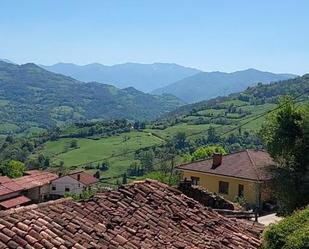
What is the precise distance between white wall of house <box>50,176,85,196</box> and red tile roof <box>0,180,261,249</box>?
262ft

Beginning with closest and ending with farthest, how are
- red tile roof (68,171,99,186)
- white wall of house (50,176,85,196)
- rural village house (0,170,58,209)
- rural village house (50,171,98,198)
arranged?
rural village house (0,170,58,209)
rural village house (50,171,98,198)
white wall of house (50,176,85,196)
red tile roof (68,171,99,186)

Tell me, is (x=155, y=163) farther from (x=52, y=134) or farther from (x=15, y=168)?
(x=52, y=134)

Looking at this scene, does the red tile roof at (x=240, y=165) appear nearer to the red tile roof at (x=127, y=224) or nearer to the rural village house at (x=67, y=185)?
the red tile roof at (x=127, y=224)

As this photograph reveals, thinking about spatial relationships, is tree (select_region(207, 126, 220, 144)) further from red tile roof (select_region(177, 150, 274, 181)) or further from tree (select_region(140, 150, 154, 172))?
red tile roof (select_region(177, 150, 274, 181))

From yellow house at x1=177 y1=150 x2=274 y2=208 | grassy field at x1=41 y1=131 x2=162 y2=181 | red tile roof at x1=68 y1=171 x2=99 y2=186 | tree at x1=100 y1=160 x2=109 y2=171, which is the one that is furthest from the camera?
A: grassy field at x1=41 y1=131 x2=162 y2=181

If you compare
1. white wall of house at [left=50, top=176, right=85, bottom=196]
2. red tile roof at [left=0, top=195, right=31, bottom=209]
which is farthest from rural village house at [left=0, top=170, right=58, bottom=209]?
white wall of house at [left=50, top=176, right=85, bottom=196]

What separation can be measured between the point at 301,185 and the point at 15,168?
231 feet

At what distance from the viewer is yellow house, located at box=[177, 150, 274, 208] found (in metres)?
38.2

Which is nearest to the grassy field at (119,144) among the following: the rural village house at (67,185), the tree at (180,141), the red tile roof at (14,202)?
the tree at (180,141)

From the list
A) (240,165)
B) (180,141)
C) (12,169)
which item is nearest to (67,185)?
(12,169)

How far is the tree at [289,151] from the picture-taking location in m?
25.5

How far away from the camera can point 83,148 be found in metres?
157

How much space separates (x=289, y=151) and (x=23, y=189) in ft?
152

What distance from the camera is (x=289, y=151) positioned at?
25859mm
